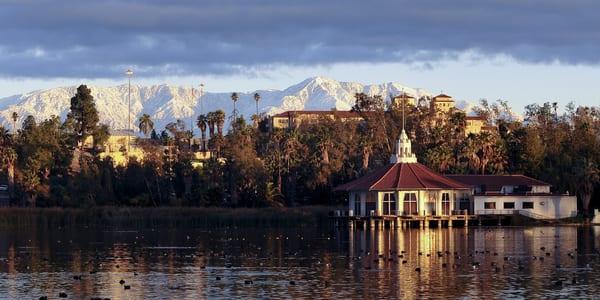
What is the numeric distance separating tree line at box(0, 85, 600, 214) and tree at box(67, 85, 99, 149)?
0.13 m

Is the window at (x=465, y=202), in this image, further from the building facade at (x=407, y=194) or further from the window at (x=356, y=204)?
the window at (x=356, y=204)

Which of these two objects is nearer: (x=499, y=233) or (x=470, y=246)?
(x=470, y=246)

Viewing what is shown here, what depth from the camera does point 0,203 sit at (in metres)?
146

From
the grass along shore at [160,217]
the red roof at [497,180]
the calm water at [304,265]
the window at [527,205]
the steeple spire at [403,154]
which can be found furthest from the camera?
the steeple spire at [403,154]

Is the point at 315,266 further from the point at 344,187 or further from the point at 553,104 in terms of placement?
the point at 553,104

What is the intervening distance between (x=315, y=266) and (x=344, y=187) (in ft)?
193

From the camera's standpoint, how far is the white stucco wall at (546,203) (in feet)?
408

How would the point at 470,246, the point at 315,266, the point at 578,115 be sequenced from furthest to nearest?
the point at 578,115 → the point at 470,246 → the point at 315,266

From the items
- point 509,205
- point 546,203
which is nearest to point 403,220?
point 509,205

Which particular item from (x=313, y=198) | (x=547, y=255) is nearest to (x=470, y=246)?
(x=547, y=255)

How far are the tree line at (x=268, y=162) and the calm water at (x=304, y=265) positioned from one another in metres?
32.9

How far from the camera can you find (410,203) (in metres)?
123

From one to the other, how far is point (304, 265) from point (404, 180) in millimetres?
55498

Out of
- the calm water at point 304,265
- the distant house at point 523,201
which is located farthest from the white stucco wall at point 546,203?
the calm water at point 304,265
